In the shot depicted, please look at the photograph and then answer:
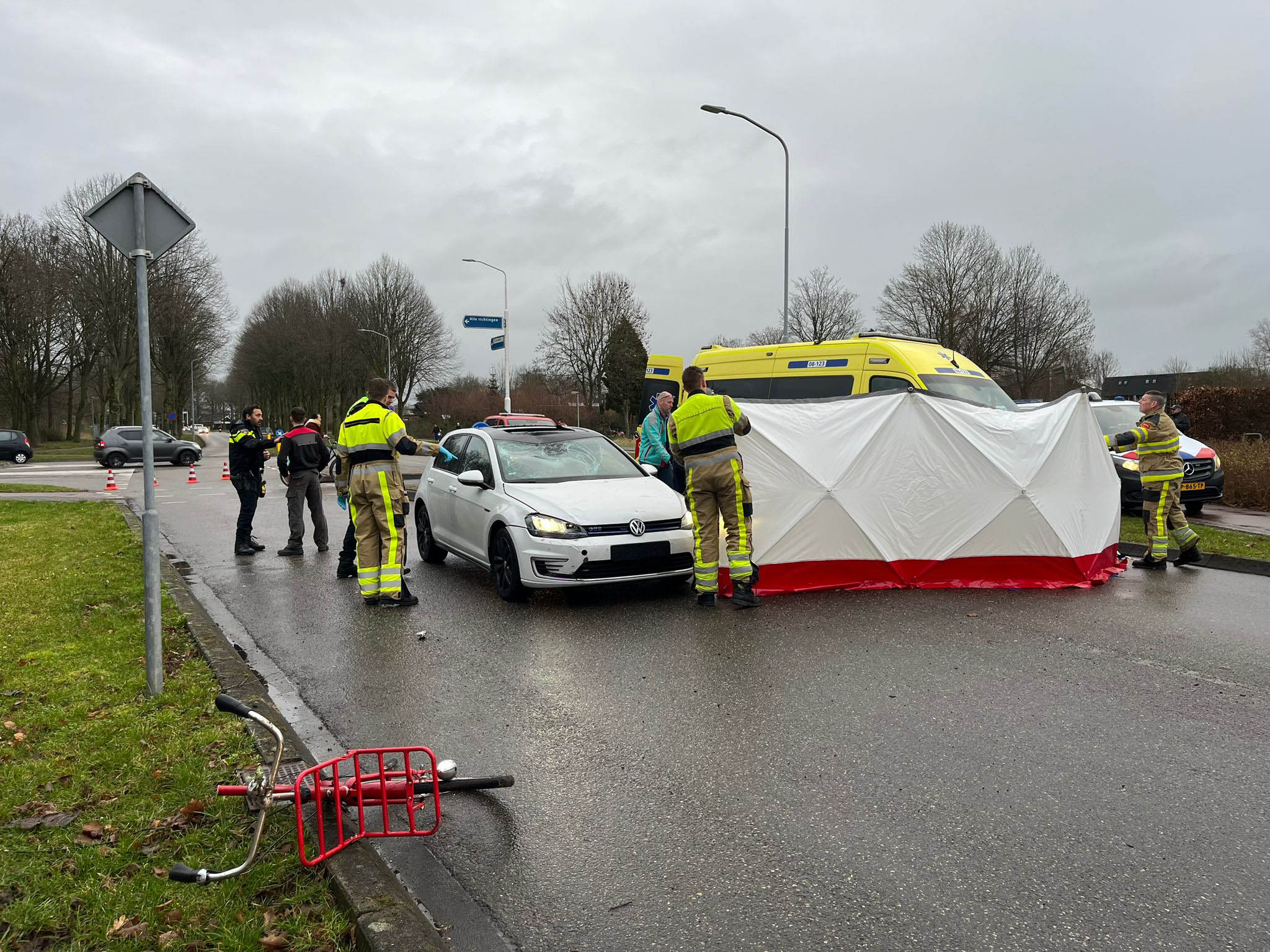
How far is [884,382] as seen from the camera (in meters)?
12.6

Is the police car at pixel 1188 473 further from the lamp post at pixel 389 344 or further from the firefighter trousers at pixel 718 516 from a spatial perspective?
the lamp post at pixel 389 344

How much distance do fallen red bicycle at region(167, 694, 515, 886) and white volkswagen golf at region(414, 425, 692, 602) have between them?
3.59m

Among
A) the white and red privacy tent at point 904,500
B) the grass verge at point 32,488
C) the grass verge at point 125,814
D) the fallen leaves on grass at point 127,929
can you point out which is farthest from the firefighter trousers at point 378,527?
the grass verge at point 32,488

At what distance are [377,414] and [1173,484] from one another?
806 centimetres

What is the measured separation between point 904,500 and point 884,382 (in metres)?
4.38

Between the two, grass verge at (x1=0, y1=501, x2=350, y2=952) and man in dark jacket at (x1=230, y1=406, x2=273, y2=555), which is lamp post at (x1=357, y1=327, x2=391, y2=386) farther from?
grass verge at (x1=0, y1=501, x2=350, y2=952)

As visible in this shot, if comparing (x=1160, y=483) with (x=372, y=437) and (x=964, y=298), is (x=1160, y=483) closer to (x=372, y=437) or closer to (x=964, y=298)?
(x=372, y=437)

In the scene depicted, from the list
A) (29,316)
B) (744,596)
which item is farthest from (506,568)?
(29,316)

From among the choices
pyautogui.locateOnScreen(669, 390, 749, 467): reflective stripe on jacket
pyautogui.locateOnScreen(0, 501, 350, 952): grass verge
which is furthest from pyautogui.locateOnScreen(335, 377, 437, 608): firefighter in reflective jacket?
pyautogui.locateOnScreen(669, 390, 749, 467): reflective stripe on jacket

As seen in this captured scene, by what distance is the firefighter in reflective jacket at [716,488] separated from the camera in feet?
25.7

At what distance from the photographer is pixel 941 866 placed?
132 inches

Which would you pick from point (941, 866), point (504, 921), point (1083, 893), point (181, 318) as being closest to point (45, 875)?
point (504, 921)

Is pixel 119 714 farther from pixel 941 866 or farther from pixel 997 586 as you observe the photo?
pixel 997 586

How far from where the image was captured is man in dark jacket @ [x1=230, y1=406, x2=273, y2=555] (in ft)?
37.6
